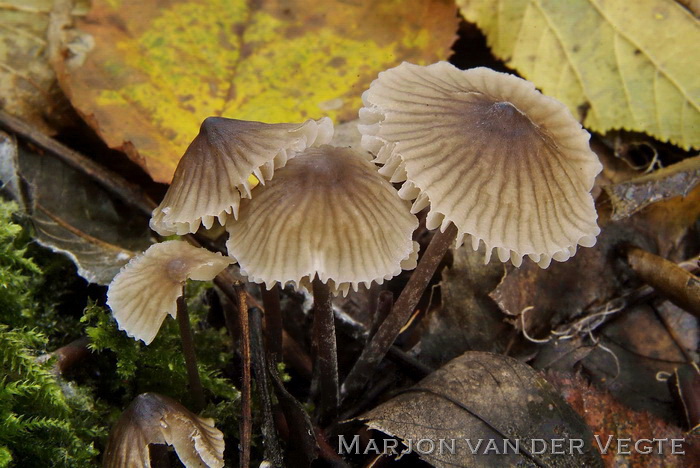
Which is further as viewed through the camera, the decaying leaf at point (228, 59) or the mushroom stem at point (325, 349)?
the decaying leaf at point (228, 59)

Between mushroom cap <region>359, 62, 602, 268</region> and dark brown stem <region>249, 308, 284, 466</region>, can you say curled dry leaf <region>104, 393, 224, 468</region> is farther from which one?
mushroom cap <region>359, 62, 602, 268</region>

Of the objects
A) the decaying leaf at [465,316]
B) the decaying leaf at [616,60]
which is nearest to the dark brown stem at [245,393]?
the decaying leaf at [465,316]

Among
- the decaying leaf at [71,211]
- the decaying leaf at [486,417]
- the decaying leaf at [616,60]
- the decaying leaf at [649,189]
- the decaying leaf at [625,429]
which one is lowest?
the decaying leaf at [625,429]

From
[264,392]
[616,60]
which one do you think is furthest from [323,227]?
[616,60]

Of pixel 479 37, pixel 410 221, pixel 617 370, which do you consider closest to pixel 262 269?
pixel 410 221

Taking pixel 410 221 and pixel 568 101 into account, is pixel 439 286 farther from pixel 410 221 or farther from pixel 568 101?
pixel 568 101

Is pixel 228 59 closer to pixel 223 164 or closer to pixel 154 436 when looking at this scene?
pixel 223 164

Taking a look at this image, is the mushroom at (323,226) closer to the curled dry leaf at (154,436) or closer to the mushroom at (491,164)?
the mushroom at (491,164)
